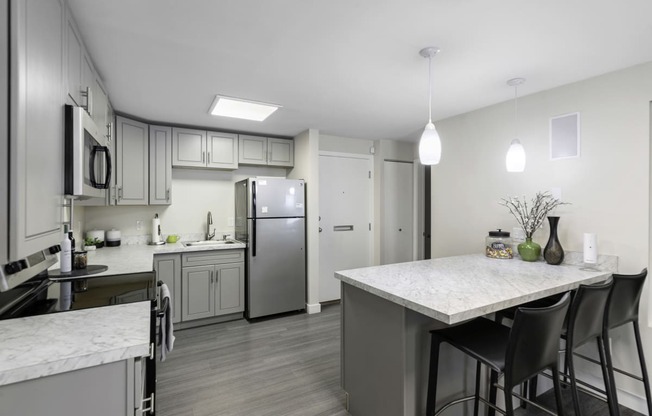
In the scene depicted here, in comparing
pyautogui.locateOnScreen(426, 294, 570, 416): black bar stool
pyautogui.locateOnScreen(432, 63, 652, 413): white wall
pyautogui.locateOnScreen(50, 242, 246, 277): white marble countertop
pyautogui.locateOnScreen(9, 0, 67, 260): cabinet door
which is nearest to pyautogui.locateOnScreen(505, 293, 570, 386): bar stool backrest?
pyautogui.locateOnScreen(426, 294, 570, 416): black bar stool

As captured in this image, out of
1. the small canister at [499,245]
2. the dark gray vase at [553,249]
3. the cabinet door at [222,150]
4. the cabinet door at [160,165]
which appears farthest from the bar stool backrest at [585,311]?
the cabinet door at [160,165]

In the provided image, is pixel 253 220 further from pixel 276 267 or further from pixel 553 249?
pixel 553 249

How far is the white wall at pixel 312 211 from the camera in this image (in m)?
3.77

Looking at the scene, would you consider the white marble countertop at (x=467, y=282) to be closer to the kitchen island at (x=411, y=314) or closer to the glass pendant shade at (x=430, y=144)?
the kitchen island at (x=411, y=314)

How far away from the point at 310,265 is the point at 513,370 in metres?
2.73

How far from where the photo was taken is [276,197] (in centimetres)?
364

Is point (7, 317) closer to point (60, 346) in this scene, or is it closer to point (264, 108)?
point (60, 346)

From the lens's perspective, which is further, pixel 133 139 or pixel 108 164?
pixel 133 139

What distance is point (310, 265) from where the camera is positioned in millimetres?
3807

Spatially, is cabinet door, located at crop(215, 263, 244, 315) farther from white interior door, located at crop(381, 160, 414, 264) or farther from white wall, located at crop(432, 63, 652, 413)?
white wall, located at crop(432, 63, 652, 413)

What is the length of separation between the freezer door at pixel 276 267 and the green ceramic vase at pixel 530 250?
7.55 ft

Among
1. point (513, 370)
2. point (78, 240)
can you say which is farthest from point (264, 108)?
point (513, 370)

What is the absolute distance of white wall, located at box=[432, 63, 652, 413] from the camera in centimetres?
202

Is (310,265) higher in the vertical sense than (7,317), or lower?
lower
